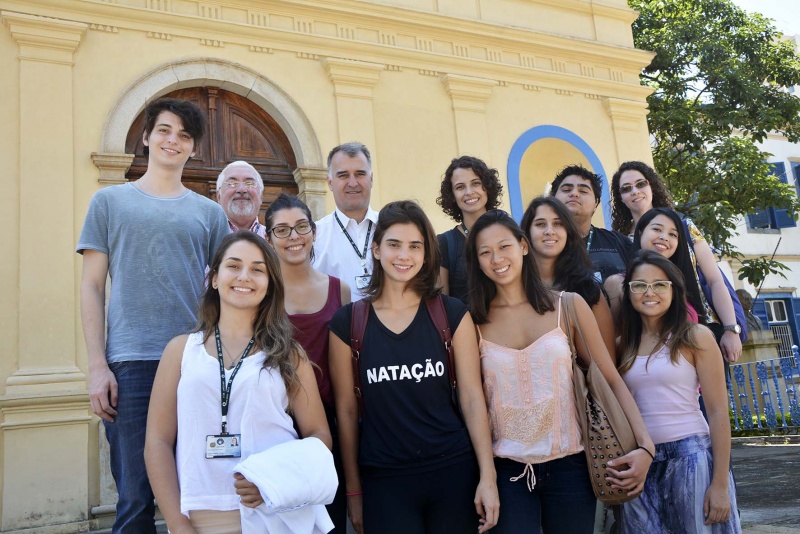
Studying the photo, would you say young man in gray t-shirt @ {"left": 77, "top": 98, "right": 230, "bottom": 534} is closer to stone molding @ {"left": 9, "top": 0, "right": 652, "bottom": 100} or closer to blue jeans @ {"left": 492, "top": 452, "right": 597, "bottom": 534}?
blue jeans @ {"left": 492, "top": 452, "right": 597, "bottom": 534}

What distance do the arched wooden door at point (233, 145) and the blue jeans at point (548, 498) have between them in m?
5.34

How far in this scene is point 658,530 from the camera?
291cm

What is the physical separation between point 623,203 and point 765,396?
7.19 metres

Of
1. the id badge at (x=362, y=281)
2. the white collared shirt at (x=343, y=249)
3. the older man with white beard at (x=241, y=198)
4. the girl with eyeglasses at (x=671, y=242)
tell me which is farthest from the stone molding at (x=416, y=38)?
the girl with eyeglasses at (x=671, y=242)

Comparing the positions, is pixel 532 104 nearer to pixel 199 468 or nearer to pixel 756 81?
pixel 756 81

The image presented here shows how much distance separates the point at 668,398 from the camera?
299 centimetres

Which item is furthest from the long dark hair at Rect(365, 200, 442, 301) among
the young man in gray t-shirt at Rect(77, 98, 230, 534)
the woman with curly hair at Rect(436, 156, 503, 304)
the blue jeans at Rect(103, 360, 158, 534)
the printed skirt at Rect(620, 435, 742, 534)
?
the printed skirt at Rect(620, 435, 742, 534)

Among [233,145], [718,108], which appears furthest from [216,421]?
[718,108]

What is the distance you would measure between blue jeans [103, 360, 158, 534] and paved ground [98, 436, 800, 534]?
311 centimetres

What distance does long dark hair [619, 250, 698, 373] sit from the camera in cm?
303

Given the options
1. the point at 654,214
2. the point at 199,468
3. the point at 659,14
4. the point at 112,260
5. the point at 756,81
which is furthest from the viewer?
the point at 659,14

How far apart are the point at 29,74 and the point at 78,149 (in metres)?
0.80

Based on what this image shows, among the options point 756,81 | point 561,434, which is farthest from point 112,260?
point 756,81

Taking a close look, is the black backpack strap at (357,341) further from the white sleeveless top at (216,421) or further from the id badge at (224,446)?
the id badge at (224,446)
